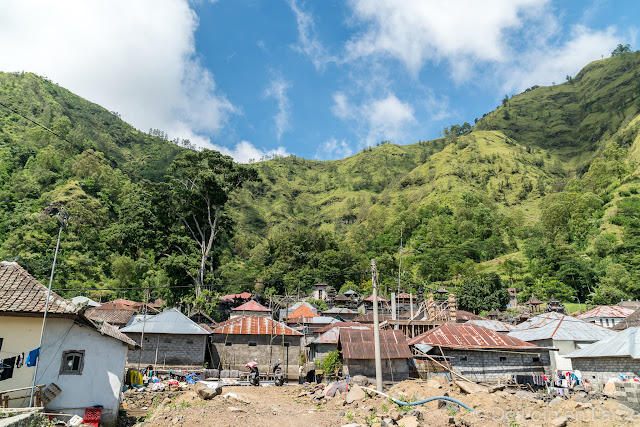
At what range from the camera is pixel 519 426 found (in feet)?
30.3

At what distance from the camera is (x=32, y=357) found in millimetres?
10867

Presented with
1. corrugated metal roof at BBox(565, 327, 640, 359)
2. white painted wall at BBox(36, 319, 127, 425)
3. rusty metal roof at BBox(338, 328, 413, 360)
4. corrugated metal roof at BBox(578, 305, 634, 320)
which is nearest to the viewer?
white painted wall at BBox(36, 319, 127, 425)

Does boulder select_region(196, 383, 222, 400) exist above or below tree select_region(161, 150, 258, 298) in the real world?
below

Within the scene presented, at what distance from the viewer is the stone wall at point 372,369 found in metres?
19.4

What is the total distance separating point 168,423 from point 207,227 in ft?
104

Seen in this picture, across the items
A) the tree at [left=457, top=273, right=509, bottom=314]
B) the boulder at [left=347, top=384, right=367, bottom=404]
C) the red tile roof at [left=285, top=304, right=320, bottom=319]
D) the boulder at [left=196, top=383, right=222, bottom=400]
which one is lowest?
the boulder at [left=196, top=383, right=222, bottom=400]

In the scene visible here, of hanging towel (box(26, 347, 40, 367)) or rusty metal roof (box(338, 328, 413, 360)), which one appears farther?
rusty metal roof (box(338, 328, 413, 360))

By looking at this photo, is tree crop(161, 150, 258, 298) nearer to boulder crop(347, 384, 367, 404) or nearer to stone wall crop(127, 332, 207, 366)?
stone wall crop(127, 332, 207, 366)

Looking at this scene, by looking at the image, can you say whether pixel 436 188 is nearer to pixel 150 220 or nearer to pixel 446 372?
pixel 150 220

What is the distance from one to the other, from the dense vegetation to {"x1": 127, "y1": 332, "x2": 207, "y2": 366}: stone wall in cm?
337

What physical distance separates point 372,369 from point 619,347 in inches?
415

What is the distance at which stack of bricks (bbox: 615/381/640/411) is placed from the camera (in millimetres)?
10969

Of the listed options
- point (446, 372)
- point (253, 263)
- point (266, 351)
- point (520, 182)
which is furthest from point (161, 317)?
point (520, 182)

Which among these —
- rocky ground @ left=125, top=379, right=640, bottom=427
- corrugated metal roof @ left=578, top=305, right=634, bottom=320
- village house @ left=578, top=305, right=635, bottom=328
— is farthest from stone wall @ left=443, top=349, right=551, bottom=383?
corrugated metal roof @ left=578, top=305, right=634, bottom=320
